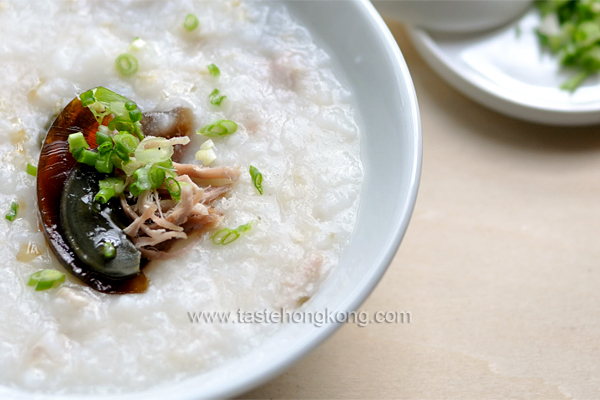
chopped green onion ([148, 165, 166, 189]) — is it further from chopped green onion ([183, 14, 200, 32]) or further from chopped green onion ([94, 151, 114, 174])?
chopped green onion ([183, 14, 200, 32])

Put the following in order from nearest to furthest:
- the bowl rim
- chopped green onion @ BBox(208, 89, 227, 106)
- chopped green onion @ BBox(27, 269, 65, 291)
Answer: the bowl rim
chopped green onion @ BBox(27, 269, 65, 291)
chopped green onion @ BBox(208, 89, 227, 106)

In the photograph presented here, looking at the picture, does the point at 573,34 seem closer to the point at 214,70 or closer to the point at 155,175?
the point at 214,70

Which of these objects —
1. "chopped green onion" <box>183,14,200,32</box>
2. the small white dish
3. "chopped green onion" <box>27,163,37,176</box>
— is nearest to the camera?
"chopped green onion" <box>27,163,37,176</box>

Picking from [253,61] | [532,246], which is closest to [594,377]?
[532,246]

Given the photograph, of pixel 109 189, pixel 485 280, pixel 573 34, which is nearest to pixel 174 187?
pixel 109 189

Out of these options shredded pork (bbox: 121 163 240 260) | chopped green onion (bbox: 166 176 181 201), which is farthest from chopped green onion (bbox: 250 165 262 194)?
chopped green onion (bbox: 166 176 181 201)

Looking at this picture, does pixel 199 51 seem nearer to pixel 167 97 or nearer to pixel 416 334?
pixel 167 97
